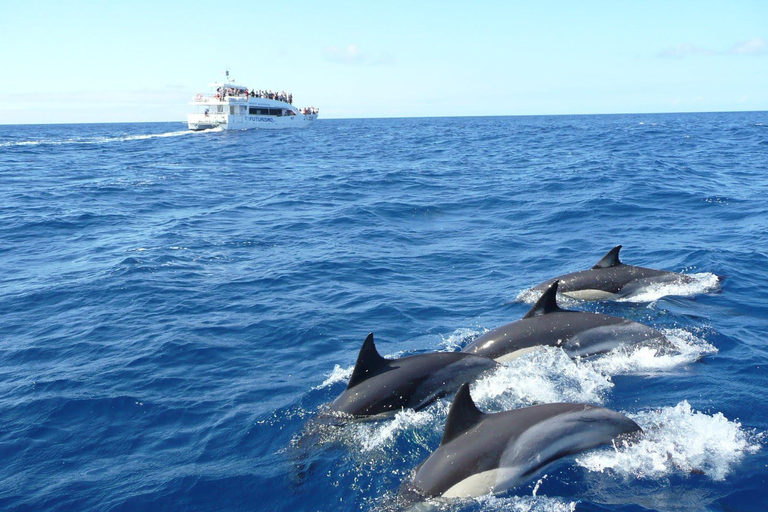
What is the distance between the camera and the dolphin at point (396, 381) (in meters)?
8.09

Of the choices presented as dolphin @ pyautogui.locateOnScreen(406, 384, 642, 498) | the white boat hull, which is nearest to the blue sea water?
dolphin @ pyautogui.locateOnScreen(406, 384, 642, 498)

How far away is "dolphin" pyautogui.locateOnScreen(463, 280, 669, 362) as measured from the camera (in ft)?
31.6

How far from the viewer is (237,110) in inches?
3196

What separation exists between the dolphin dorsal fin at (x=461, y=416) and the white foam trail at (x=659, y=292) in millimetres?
6566

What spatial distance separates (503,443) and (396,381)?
216 centimetres

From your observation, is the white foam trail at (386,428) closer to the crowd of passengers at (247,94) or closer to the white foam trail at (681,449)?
the white foam trail at (681,449)

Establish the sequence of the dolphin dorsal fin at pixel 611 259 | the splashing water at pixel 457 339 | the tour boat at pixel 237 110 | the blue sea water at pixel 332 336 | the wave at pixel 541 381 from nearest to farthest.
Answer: the blue sea water at pixel 332 336 < the wave at pixel 541 381 < the splashing water at pixel 457 339 < the dolphin dorsal fin at pixel 611 259 < the tour boat at pixel 237 110

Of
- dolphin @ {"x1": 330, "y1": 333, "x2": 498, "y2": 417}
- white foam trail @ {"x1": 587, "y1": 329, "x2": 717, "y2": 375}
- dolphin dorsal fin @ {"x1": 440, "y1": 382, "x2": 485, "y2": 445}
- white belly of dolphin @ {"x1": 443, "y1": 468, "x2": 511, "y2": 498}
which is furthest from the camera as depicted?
white foam trail @ {"x1": 587, "y1": 329, "x2": 717, "y2": 375}

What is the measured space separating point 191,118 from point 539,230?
72.0m

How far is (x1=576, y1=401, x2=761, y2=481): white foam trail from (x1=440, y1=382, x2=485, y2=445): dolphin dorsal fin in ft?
4.26

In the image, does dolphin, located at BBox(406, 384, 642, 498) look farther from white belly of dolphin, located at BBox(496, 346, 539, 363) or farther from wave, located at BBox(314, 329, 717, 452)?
white belly of dolphin, located at BBox(496, 346, 539, 363)

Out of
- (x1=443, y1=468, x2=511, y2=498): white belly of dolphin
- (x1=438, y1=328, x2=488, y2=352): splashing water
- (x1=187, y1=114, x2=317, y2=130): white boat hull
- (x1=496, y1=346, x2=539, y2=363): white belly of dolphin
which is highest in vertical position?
(x1=187, y1=114, x2=317, y2=130): white boat hull

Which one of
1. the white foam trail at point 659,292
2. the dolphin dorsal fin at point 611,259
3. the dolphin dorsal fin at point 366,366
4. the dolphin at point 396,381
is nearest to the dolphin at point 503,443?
the dolphin at point 396,381

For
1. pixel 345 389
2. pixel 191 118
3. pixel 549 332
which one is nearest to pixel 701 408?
pixel 549 332
